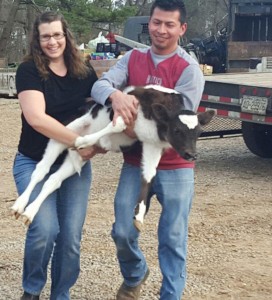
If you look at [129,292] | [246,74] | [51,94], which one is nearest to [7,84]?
[246,74]

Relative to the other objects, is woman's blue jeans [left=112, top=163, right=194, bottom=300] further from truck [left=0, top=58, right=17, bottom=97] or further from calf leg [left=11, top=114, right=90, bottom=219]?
truck [left=0, top=58, right=17, bottom=97]

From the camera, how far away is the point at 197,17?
163 feet

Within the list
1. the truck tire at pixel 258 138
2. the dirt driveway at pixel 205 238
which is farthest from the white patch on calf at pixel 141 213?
the truck tire at pixel 258 138

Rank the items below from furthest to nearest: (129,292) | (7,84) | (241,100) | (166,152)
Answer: (7,84)
(241,100)
(129,292)
(166,152)

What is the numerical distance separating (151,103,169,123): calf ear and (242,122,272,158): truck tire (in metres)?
6.07

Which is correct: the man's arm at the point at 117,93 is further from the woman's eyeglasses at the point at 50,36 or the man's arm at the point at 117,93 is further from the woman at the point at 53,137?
the woman's eyeglasses at the point at 50,36

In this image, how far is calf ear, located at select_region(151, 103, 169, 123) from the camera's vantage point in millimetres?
4176

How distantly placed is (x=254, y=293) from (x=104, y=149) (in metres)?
1.48

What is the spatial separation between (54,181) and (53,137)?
0.24 m

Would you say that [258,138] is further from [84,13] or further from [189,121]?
[84,13]

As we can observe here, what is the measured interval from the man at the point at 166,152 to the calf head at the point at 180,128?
14 cm

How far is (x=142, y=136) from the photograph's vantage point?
14.2ft

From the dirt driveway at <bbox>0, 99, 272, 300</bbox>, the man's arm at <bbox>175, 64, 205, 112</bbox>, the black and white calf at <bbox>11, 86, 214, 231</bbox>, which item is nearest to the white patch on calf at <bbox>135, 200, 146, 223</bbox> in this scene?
the black and white calf at <bbox>11, 86, 214, 231</bbox>

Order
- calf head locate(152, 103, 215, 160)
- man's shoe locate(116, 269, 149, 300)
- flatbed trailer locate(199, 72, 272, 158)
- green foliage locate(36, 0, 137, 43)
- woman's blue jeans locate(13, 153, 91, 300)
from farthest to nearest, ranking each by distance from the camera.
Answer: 1. green foliage locate(36, 0, 137, 43)
2. flatbed trailer locate(199, 72, 272, 158)
3. man's shoe locate(116, 269, 149, 300)
4. woman's blue jeans locate(13, 153, 91, 300)
5. calf head locate(152, 103, 215, 160)
